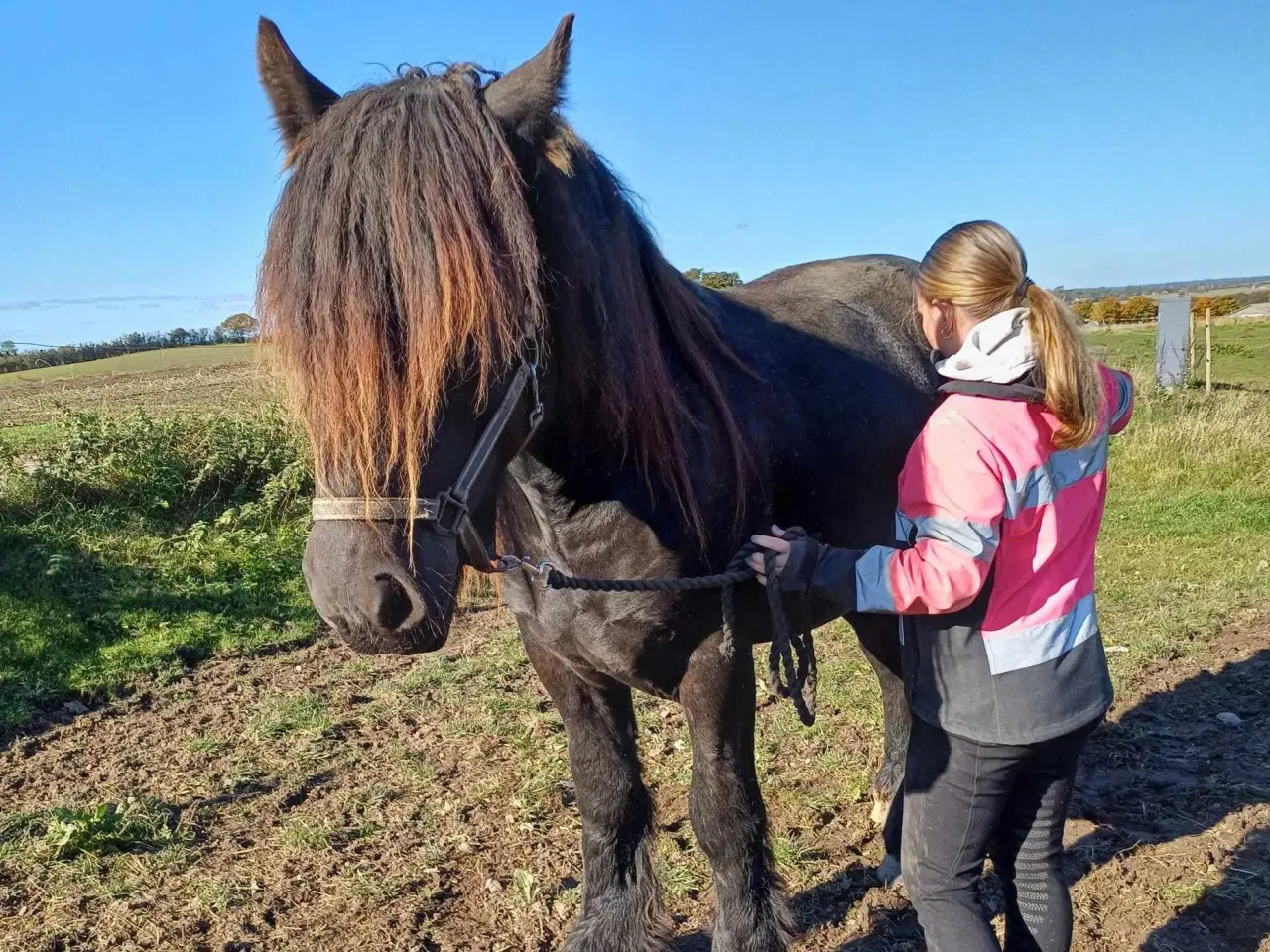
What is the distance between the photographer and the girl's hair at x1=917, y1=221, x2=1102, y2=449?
169 centimetres

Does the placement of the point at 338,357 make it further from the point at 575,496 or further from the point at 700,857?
the point at 700,857

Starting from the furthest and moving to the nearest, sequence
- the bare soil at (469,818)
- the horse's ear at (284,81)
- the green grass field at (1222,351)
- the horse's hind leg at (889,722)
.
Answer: the green grass field at (1222,351) → the horse's hind leg at (889,722) → the bare soil at (469,818) → the horse's ear at (284,81)

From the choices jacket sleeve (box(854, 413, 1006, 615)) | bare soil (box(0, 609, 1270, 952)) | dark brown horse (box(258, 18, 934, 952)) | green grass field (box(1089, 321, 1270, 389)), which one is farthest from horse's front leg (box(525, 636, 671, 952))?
green grass field (box(1089, 321, 1270, 389))

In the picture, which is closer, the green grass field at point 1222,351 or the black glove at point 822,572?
the black glove at point 822,572

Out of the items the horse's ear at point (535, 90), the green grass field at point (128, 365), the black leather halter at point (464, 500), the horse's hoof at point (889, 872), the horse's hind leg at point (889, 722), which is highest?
the green grass field at point (128, 365)

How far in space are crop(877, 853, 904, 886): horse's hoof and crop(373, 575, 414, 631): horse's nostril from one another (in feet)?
7.61

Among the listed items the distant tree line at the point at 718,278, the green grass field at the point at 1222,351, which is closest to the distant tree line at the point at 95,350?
the distant tree line at the point at 718,278

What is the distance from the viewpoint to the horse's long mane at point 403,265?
4.84 feet

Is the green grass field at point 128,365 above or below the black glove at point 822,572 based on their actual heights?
above

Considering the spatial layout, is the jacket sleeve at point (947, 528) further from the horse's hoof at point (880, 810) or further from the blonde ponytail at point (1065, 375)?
the horse's hoof at point (880, 810)

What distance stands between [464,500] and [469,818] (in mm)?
2389

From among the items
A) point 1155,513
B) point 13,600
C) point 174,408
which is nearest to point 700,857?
point 13,600

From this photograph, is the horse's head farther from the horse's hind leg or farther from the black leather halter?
the horse's hind leg

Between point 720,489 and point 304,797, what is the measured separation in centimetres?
268
